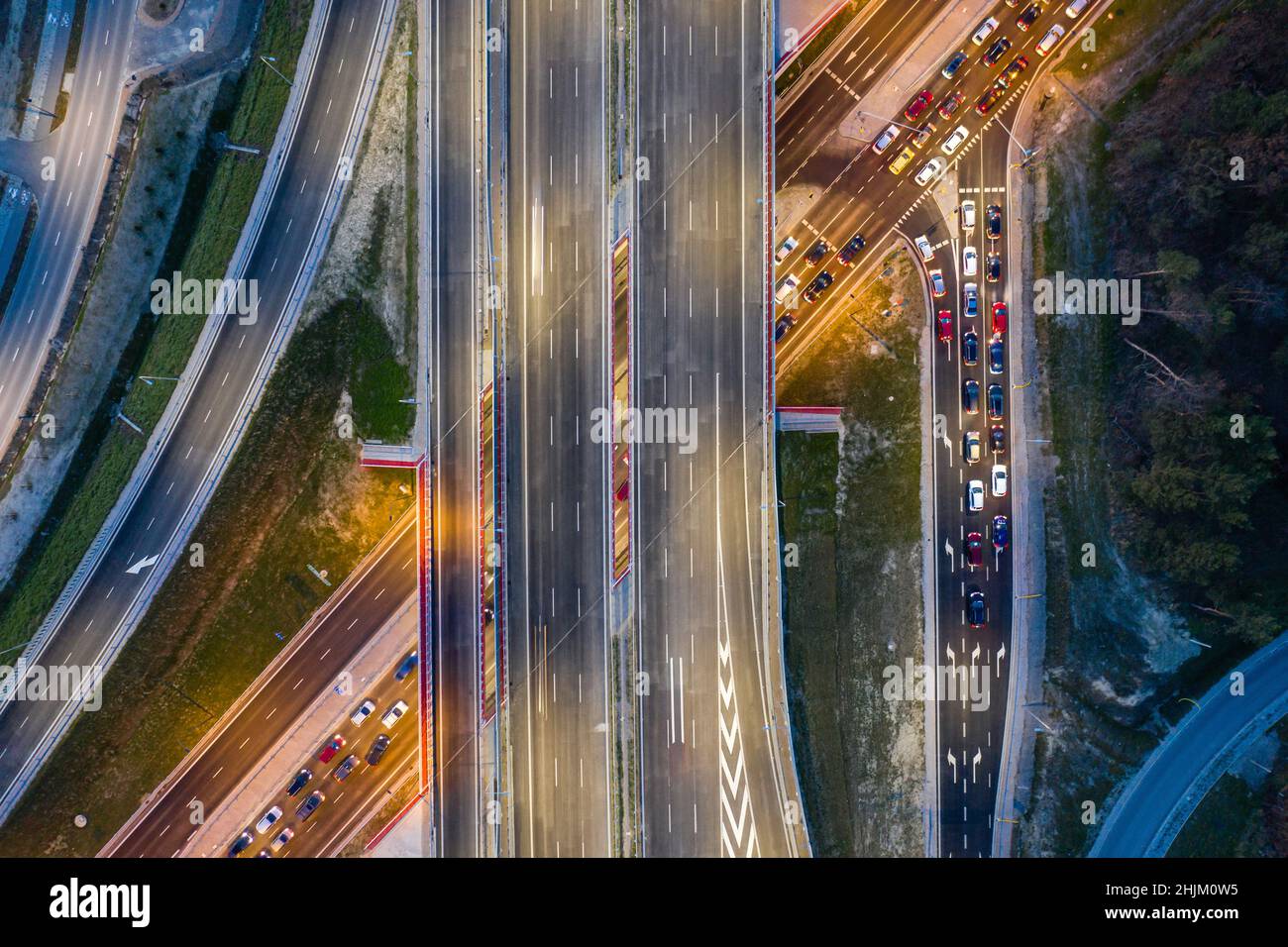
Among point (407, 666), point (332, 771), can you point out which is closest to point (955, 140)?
point (407, 666)

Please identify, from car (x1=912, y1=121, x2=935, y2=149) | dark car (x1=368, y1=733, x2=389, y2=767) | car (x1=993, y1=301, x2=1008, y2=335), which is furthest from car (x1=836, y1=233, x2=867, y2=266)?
dark car (x1=368, y1=733, x2=389, y2=767)

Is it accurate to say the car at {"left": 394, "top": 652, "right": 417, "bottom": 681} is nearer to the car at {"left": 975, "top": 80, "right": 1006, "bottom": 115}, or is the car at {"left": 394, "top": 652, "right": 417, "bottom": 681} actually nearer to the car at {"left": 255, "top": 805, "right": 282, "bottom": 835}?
the car at {"left": 255, "top": 805, "right": 282, "bottom": 835}

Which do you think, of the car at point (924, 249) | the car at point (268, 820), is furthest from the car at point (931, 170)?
the car at point (268, 820)

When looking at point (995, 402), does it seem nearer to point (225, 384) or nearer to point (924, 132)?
point (924, 132)
